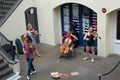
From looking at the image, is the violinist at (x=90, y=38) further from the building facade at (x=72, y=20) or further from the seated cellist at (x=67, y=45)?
the seated cellist at (x=67, y=45)

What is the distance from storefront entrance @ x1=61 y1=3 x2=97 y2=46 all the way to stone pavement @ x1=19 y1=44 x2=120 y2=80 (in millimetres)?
1150

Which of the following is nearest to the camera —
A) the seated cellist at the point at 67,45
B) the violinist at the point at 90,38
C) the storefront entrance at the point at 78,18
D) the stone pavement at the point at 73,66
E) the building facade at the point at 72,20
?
the stone pavement at the point at 73,66

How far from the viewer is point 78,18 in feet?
50.9

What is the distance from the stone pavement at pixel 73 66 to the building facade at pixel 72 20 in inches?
31.9

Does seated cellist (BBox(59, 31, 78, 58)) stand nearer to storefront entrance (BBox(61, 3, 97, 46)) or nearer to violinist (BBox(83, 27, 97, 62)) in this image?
violinist (BBox(83, 27, 97, 62))

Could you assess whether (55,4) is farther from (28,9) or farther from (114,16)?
(114,16)

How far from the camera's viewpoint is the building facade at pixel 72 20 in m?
13.8

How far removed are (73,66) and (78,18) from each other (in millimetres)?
3180

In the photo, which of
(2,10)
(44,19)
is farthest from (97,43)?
(2,10)

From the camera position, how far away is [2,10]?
15445 millimetres

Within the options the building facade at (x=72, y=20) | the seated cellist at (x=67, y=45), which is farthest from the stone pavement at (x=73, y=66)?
Result: the building facade at (x=72, y=20)

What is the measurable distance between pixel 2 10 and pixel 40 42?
A: 296 cm

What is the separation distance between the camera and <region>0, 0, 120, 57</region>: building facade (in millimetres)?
13750

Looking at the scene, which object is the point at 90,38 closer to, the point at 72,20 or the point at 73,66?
the point at 73,66
